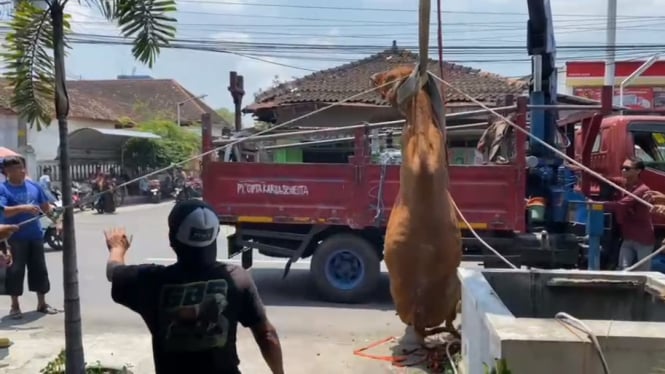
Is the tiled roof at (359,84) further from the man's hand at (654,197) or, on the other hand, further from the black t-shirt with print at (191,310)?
the black t-shirt with print at (191,310)

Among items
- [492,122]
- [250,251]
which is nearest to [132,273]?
[250,251]

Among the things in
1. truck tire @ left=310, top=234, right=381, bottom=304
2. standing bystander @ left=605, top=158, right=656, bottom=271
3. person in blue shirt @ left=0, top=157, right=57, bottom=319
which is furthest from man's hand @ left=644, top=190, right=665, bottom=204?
person in blue shirt @ left=0, top=157, right=57, bottom=319

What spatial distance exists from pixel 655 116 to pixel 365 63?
13.8m

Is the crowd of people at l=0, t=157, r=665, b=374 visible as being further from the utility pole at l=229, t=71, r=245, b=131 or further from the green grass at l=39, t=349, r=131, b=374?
the utility pole at l=229, t=71, r=245, b=131

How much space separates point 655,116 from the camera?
791cm

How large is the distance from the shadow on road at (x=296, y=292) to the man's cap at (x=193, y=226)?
18.7ft

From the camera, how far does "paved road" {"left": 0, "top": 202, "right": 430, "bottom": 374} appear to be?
6203mm

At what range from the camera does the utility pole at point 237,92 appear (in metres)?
17.9

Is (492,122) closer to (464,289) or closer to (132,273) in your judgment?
(464,289)

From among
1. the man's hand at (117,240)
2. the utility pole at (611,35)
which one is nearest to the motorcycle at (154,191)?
the utility pole at (611,35)

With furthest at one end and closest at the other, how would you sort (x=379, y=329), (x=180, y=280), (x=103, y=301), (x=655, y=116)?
(x=103, y=301) < (x=655, y=116) < (x=379, y=329) < (x=180, y=280)

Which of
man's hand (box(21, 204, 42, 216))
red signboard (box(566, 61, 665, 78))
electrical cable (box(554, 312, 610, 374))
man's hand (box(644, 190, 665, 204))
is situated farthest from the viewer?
red signboard (box(566, 61, 665, 78))

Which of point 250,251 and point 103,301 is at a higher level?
point 250,251

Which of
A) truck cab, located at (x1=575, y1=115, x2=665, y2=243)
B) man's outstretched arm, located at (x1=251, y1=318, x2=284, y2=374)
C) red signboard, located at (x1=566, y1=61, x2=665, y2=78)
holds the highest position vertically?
red signboard, located at (x1=566, y1=61, x2=665, y2=78)
